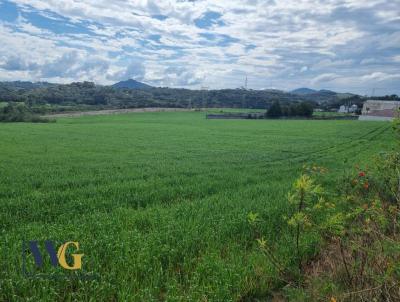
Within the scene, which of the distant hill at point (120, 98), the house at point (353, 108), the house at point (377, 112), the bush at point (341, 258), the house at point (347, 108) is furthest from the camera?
the house at point (347, 108)

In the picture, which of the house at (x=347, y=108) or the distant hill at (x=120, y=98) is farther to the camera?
the house at (x=347, y=108)

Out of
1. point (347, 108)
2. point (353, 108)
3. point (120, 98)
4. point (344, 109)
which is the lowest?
point (344, 109)

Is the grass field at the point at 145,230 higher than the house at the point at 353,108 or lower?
lower

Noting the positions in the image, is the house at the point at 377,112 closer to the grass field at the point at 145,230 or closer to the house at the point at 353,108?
the house at the point at 353,108

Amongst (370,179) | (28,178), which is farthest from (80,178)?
(370,179)

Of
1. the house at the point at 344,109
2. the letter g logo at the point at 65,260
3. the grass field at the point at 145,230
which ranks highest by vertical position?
the house at the point at 344,109

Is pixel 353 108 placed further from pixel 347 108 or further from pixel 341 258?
pixel 341 258

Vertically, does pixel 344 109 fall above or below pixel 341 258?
above

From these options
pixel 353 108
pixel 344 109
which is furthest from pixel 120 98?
pixel 353 108

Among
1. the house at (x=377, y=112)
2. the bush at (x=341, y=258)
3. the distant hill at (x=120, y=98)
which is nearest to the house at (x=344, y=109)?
the distant hill at (x=120, y=98)

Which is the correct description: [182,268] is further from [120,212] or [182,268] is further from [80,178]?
[80,178]

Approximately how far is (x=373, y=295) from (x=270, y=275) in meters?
1.46

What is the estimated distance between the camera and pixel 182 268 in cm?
493

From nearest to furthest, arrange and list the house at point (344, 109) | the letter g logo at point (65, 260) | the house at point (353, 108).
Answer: the letter g logo at point (65, 260) < the house at point (353, 108) < the house at point (344, 109)
